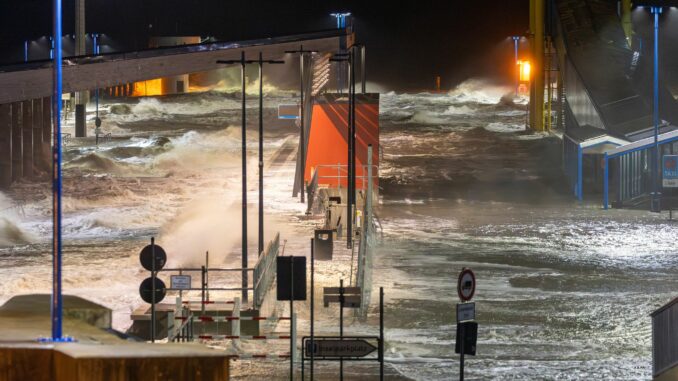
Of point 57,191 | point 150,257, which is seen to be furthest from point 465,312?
point 57,191

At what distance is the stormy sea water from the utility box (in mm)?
1094

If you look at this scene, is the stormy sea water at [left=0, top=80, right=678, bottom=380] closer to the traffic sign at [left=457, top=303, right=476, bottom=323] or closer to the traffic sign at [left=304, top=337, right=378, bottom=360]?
the traffic sign at [left=304, top=337, right=378, bottom=360]

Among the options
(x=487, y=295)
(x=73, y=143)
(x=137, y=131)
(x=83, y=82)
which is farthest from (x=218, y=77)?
(x=487, y=295)

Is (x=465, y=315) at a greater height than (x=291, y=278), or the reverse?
(x=291, y=278)

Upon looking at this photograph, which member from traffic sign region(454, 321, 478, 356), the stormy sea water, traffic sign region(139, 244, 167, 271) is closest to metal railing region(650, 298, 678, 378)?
the stormy sea water

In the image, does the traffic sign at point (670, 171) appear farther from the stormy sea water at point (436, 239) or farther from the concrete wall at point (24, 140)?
the concrete wall at point (24, 140)

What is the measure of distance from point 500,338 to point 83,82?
15.8 m

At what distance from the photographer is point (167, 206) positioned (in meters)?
40.3

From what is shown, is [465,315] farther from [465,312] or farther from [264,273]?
[264,273]

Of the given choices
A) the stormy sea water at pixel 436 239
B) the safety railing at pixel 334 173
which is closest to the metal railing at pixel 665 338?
the stormy sea water at pixel 436 239

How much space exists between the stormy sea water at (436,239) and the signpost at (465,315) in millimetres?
2006

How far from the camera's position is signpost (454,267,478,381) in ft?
51.0

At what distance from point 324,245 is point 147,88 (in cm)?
7584

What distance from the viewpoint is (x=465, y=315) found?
15602mm
